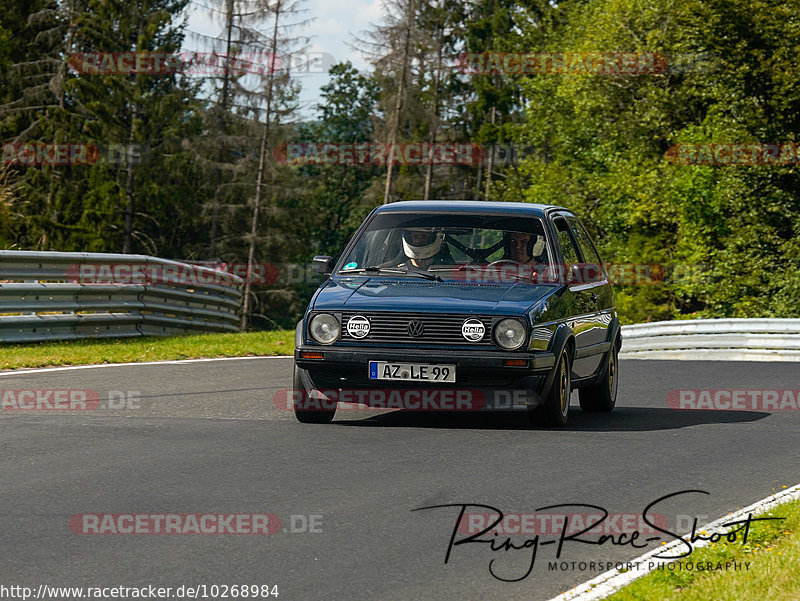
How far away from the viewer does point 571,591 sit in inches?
203

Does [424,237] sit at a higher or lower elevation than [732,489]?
higher

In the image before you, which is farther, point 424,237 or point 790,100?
point 790,100

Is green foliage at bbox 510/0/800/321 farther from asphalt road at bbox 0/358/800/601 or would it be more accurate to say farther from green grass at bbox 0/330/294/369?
asphalt road at bbox 0/358/800/601

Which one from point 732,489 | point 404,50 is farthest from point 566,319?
point 404,50

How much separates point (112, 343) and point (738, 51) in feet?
87.9

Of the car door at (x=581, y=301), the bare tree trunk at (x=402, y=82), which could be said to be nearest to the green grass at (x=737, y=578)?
the car door at (x=581, y=301)

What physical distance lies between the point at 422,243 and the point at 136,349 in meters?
6.93

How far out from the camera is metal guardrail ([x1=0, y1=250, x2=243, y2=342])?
1634 centimetres

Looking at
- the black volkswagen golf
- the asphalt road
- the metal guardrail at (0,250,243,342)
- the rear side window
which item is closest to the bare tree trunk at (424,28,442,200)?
the metal guardrail at (0,250,243,342)

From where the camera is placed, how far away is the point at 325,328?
31.7 ft

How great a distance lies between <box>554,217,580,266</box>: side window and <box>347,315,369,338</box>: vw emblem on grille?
210 cm

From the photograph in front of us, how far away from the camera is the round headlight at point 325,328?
9.63m

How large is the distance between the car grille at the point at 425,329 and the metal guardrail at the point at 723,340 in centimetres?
1245

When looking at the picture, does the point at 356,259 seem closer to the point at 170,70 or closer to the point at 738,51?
the point at 738,51
